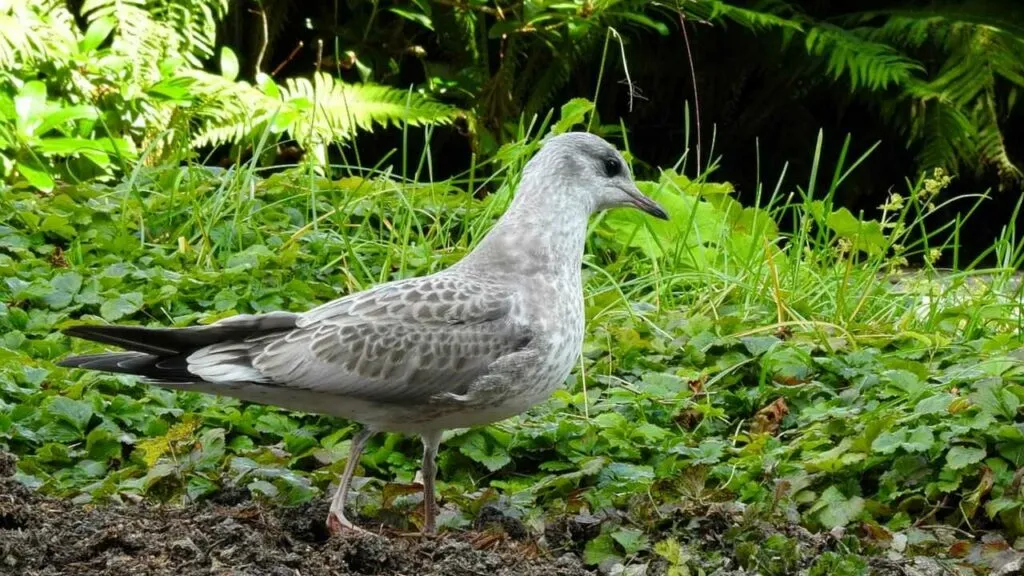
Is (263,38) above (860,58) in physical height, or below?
below

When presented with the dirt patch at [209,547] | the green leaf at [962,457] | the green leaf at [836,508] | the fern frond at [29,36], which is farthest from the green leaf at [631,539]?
the fern frond at [29,36]

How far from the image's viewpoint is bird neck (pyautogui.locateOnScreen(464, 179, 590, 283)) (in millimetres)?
4379

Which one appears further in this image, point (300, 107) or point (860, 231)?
point (300, 107)

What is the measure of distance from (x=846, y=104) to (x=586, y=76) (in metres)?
1.72

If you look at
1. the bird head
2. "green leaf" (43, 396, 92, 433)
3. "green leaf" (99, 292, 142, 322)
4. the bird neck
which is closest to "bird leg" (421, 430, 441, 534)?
the bird neck

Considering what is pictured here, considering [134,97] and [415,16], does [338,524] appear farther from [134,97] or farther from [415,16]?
[415,16]

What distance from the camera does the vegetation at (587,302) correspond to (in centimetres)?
432

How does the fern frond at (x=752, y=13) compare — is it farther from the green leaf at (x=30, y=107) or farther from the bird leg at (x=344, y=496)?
the bird leg at (x=344, y=496)

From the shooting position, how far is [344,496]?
4.01m

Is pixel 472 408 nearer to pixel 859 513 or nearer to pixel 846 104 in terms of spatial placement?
pixel 859 513

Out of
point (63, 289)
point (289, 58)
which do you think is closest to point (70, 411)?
point (63, 289)

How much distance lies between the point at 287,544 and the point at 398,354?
643mm

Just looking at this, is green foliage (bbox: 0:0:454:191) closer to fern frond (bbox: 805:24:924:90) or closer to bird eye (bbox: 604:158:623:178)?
fern frond (bbox: 805:24:924:90)

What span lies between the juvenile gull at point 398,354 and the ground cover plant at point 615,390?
0.29 meters
